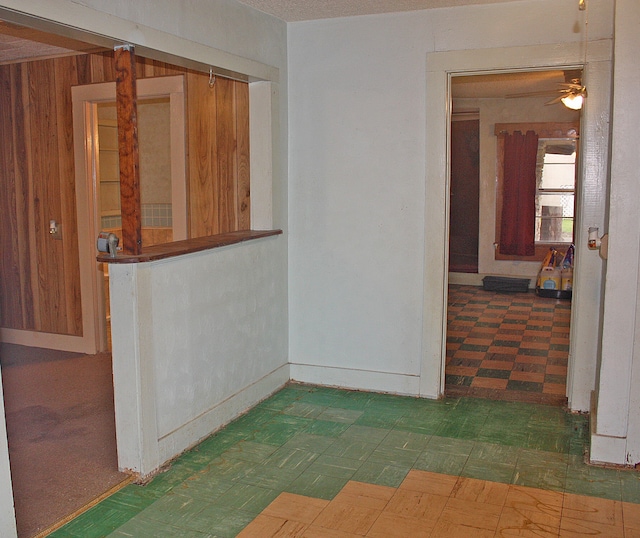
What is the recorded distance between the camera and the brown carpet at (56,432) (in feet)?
10.1

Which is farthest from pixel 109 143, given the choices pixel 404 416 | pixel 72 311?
pixel 404 416

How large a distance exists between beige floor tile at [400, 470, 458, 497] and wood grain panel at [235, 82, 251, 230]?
2.16 metres

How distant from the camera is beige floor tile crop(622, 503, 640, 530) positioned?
284 cm

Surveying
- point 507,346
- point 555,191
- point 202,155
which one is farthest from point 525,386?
point 555,191

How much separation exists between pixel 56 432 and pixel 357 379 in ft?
6.51

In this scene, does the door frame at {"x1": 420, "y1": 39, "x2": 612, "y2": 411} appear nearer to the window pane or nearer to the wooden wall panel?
the wooden wall panel

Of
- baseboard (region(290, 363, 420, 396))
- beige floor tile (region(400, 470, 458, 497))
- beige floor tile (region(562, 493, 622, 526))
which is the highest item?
baseboard (region(290, 363, 420, 396))

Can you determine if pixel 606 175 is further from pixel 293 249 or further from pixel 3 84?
pixel 3 84

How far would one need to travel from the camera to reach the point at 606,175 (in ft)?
13.1

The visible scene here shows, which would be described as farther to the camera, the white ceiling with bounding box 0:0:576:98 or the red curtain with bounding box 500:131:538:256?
the red curtain with bounding box 500:131:538:256

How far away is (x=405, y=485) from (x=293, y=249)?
208 centimetres

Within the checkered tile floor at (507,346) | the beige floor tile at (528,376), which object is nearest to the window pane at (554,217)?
the checkered tile floor at (507,346)

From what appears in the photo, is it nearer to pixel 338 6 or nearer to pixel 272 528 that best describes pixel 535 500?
pixel 272 528

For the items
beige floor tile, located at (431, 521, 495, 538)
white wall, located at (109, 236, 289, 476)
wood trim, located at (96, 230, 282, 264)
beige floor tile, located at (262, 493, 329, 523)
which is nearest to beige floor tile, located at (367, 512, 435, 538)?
beige floor tile, located at (431, 521, 495, 538)
